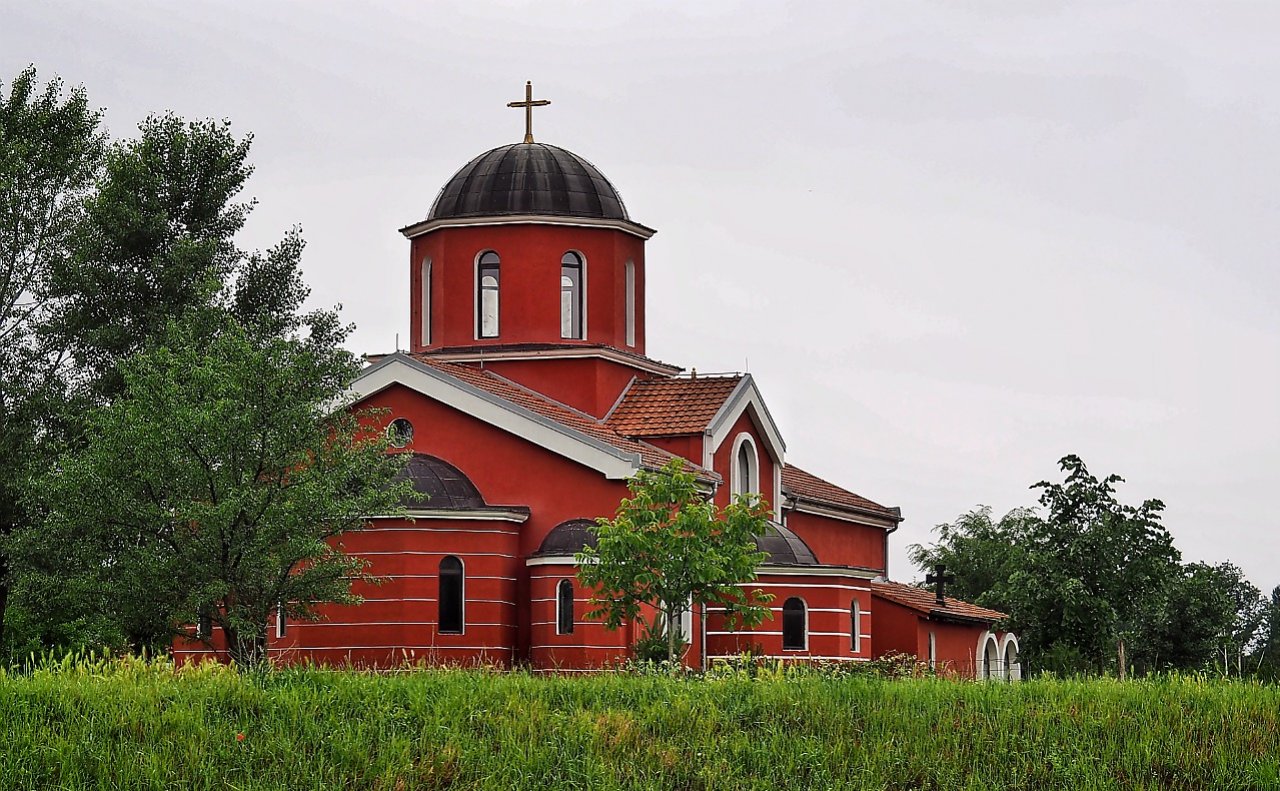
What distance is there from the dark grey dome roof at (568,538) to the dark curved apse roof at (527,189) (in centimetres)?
732

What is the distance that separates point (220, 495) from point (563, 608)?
22.4ft

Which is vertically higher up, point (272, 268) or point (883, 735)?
point (272, 268)

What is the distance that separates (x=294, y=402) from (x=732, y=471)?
446 inches

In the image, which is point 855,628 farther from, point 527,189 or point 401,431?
point 527,189

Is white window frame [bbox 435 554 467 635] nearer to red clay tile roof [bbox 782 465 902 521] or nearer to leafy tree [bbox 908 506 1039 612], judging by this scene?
red clay tile roof [bbox 782 465 902 521]

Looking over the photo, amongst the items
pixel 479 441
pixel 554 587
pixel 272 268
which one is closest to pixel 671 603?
pixel 554 587

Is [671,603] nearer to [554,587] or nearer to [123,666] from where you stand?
[554,587]

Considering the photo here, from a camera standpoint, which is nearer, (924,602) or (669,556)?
(669,556)

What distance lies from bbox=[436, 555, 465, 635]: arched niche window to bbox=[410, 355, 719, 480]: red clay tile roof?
3.22m

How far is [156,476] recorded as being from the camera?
25.6 metres

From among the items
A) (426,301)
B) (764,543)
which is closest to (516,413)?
(764,543)

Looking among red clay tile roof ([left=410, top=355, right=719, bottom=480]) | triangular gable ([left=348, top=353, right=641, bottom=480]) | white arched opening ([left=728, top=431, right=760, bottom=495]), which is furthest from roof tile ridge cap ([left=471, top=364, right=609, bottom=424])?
white arched opening ([left=728, top=431, right=760, bottom=495])

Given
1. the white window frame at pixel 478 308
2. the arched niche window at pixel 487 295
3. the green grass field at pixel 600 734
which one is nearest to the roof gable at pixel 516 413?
the white window frame at pixel 478 308

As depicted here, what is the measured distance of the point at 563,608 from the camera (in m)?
30.4
